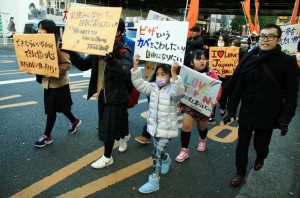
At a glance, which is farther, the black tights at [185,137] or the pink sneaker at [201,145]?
the pink sneaker at [201,145]

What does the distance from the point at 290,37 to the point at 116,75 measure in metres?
5.17

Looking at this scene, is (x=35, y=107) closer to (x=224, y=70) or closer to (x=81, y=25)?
(x=81, y=25)

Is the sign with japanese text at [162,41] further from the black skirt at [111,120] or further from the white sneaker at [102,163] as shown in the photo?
the white sneaker at [102,163]

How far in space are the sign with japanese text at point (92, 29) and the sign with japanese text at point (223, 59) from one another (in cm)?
296

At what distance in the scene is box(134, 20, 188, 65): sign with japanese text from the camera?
2629mm

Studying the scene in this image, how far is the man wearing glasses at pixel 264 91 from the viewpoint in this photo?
2.70 m

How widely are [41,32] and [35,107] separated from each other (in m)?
2.44

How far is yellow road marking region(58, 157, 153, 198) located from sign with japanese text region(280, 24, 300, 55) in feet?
15.2

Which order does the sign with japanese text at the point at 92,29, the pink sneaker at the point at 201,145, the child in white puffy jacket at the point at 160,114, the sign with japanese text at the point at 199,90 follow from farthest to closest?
1. the pink sneaker at the point at 201,145
2. the sign with japanese text at the point at 199,90
3. the child in white puffy jacket at the point at 160,114
4. the sign with japanese text at the point at 92,29

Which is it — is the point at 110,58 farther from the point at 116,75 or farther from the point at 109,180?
the point at 109,180

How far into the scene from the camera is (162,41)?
2.74 meters

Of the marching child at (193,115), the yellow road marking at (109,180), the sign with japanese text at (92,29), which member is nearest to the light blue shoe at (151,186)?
the yellow road marking at (109,180)

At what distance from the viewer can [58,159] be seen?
11.3 feet

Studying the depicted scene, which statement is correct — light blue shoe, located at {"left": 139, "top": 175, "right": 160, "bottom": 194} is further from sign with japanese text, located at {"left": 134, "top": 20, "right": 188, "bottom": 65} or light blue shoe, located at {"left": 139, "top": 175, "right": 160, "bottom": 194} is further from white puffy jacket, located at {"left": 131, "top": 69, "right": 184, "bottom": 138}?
sign with japanese text, located at {"left": 134, "top": 20, "right": 188, "bottom": 65}
